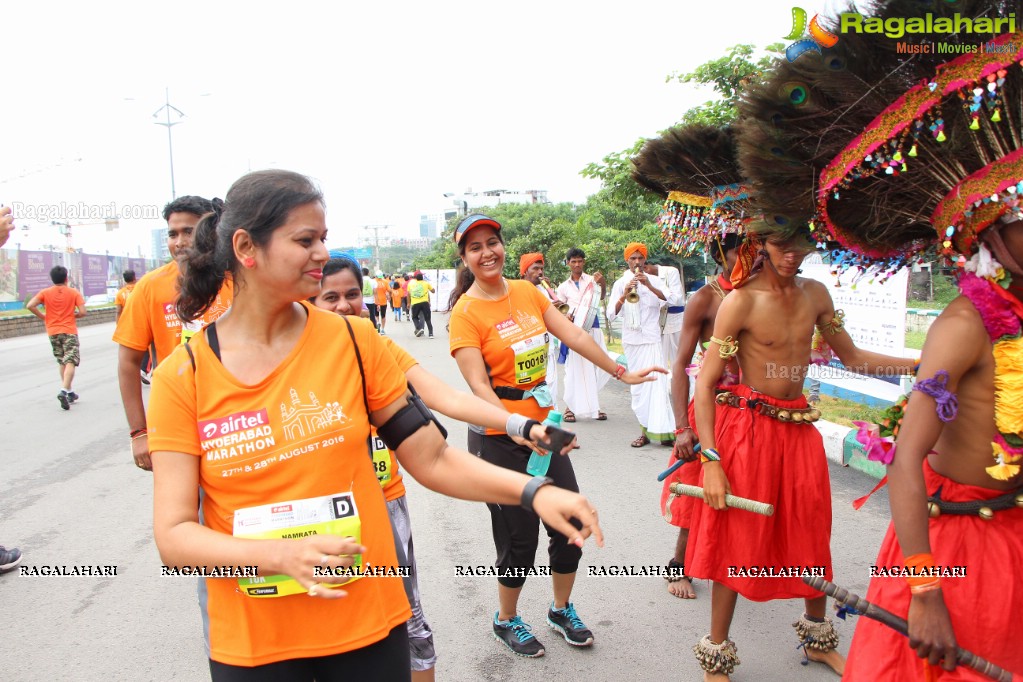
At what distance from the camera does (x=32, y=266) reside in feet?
88.7

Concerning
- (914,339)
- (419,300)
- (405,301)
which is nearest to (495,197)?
(405,301)

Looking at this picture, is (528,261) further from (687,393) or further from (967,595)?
(967,595)

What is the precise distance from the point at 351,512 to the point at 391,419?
0.28 m

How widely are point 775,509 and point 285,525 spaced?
91.9 inches

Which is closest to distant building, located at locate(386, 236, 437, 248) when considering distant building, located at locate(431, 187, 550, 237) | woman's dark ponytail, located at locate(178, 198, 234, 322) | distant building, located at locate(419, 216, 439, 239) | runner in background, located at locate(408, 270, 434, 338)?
distant building, located at locate(419, 216, 439, 239)

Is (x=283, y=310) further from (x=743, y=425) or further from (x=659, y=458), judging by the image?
(x=659, y=458)

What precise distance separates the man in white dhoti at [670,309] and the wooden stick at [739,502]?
Answer: 4.91 metres

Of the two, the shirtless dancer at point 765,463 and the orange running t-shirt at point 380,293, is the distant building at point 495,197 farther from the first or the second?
the shirtless dancer at point 765,463

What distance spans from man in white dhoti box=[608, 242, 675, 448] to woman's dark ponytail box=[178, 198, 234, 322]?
5.57 m

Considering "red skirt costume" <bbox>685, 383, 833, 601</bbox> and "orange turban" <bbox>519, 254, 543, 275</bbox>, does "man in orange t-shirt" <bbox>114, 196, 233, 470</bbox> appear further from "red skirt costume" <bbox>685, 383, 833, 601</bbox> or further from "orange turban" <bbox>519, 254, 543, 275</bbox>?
"orange turban" <bbox>519, 254, 543, 275</bbox>

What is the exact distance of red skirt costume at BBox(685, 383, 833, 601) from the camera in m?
3.20

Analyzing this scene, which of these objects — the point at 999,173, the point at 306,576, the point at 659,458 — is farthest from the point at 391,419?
the point at 659,458

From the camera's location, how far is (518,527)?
347cm

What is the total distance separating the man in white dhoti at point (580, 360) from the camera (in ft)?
28.0
